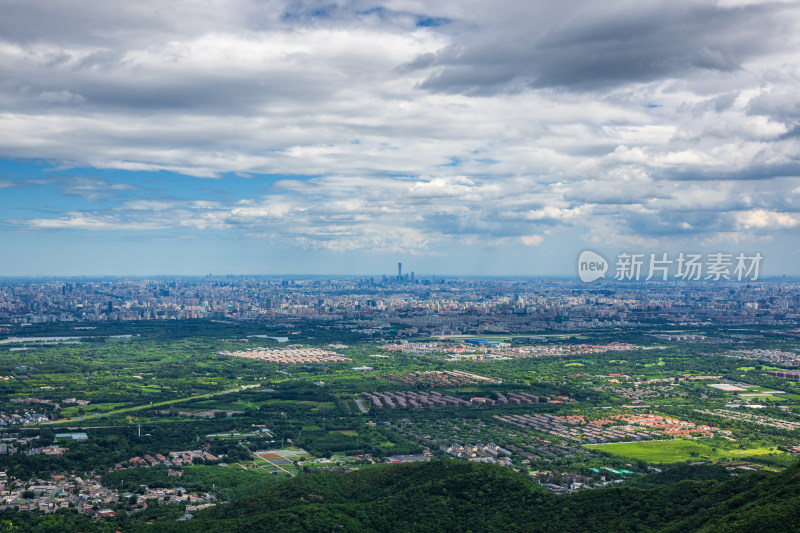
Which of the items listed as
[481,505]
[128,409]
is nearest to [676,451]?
[481,505]

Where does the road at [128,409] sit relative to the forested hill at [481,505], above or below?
below

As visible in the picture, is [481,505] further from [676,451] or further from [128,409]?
[128,409]

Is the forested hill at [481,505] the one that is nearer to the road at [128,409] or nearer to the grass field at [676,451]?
the grass field at [676,451]

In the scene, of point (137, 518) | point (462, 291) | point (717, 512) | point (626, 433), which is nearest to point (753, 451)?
point (626, 433)

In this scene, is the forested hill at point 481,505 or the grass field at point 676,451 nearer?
the forested hill at point 481,505

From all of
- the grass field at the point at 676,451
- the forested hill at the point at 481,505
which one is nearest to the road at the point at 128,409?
the forested hill at the point at 481,505

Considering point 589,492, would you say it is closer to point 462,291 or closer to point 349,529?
point 349,529

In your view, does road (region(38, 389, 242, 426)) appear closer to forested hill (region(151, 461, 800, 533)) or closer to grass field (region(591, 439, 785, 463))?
forested hill (region(151, 461, 800, 533))
